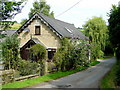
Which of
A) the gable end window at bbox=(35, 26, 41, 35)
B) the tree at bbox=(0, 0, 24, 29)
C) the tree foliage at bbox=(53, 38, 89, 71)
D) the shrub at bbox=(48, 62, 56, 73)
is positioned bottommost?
the shrub at bbox=(48, 62, 56, 73)

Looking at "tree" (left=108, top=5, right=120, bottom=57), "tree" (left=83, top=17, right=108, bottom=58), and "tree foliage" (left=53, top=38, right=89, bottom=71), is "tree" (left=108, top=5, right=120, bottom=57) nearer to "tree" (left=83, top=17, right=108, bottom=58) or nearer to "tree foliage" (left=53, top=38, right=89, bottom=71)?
"tree foliage" (left=53, top=38, right=89, bottom=71)

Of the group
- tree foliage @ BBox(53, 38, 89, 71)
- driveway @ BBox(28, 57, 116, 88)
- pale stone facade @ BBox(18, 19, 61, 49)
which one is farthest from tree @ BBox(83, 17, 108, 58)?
driveway @ BBox(28, 57, 116, 88)

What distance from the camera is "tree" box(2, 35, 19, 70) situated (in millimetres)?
15805

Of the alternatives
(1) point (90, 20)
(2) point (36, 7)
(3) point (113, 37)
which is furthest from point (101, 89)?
(2) point (36, 7)

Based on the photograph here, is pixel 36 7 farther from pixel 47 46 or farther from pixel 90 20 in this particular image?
pixel 47 46

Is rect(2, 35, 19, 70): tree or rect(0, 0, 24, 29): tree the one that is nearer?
rect(0, 0, 24, 29): tree

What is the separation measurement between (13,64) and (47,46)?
929 cm

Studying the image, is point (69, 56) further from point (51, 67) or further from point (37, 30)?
point (37, 30)

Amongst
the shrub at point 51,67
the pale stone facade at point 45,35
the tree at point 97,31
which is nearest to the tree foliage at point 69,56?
the shrub at point 51,67

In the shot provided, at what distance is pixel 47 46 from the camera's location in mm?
24859

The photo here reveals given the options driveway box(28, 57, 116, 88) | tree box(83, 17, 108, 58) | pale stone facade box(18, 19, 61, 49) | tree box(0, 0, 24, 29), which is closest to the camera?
tree box(0, 0, 24, 29)

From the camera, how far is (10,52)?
16.0m

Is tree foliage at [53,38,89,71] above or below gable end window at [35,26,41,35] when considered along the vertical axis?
below

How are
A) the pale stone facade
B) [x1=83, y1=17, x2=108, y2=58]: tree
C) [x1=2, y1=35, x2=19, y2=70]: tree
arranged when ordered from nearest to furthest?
[x1=2, y1=35, x2=19, y2=70]: tree, the pale stone facade, [x1=83, y1=17, x2=108, y2=58]: tree
